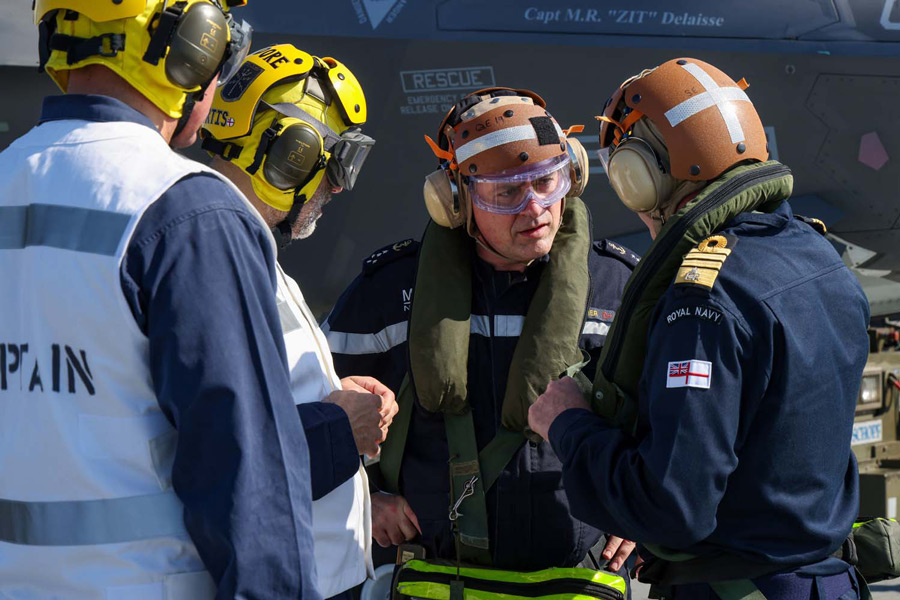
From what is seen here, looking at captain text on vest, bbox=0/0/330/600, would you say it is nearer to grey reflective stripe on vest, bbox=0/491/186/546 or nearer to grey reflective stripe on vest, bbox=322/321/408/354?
grey reflective stripe on vest, bbox=0/491/186/546

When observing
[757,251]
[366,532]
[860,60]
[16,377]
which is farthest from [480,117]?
[860,60]

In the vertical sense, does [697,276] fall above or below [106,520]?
above

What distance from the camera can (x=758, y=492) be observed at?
1.70 meters

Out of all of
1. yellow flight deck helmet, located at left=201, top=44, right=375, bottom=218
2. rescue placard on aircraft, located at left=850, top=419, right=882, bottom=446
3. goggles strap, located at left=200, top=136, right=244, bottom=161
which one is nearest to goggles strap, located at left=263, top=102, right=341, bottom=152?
yellow flight deck helmet, located at left=201, top=44, right=375, bottom=218

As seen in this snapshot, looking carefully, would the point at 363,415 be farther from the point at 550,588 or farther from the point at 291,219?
the point at 291,219

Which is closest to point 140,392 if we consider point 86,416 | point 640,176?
point 86,416

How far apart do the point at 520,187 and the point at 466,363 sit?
514 mm

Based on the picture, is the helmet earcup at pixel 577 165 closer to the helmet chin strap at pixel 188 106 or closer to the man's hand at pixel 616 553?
the man's hand at pixel 616 553

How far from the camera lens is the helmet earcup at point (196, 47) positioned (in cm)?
147

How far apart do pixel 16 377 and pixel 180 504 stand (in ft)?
1.05

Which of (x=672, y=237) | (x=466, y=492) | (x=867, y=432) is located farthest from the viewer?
(x=867, y=432)

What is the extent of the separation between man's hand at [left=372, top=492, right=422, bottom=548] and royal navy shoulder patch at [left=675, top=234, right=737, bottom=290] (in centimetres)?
112

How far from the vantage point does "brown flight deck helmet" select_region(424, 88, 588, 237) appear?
2449 millimetres

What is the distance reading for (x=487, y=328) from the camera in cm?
248
